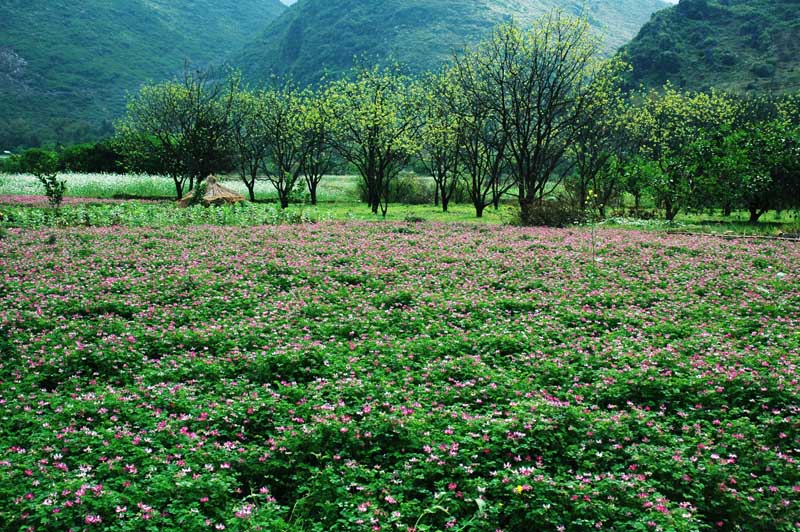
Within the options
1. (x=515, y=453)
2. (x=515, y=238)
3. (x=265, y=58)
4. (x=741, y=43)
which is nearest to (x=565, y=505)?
(x=515, y=453)

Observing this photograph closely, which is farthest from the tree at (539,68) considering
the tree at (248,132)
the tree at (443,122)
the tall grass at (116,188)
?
the tree at (248,132)

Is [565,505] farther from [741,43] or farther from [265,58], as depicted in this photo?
[265,58]

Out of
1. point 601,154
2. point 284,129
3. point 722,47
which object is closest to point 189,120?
point 284,129

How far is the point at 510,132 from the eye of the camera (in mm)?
29234

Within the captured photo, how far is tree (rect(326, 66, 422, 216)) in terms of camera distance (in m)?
35.6

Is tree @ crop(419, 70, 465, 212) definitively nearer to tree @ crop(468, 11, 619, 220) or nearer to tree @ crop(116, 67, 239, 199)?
tree @ crop(468, 11, 619, 220)

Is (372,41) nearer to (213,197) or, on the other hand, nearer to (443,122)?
(443,122)

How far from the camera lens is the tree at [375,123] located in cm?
3561

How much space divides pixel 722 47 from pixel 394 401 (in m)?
116

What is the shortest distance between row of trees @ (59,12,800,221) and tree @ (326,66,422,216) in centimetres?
13

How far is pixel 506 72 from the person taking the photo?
28391mm

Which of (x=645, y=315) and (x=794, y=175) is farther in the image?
(x=794, y=175)

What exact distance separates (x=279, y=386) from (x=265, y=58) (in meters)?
214

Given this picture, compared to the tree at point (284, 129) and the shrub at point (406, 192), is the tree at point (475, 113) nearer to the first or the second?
the shrub at point (406, 192)
